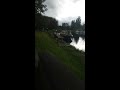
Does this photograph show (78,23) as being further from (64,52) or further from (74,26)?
(64,52)

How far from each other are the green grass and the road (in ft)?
0.17

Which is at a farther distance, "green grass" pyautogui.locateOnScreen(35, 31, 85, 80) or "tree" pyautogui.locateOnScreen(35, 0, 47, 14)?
"tree" pyautogui.locateOnScreen(35, 0, 47, 14)

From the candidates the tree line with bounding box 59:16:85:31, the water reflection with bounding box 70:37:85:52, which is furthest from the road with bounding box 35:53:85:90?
the tree line with bounding box 59:16:85:31

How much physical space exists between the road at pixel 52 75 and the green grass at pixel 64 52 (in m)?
0.05

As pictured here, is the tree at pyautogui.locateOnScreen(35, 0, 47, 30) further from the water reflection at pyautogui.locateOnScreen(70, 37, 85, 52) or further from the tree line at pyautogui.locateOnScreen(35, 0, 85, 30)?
the water reflection at pyautogui.locateOnScreen(70, 37, 85, 52)

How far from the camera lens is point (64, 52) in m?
1.89

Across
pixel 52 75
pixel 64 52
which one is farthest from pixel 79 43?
pixel 52 75

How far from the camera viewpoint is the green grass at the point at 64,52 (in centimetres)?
176

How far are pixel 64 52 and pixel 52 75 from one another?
0.29 meters

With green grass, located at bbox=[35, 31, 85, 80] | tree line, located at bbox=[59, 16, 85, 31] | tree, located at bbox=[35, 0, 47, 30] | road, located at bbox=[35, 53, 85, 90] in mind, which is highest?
tree, located at bbox=[35, 0, 47, 30]

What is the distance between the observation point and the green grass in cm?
176

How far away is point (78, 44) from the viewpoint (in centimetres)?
181
